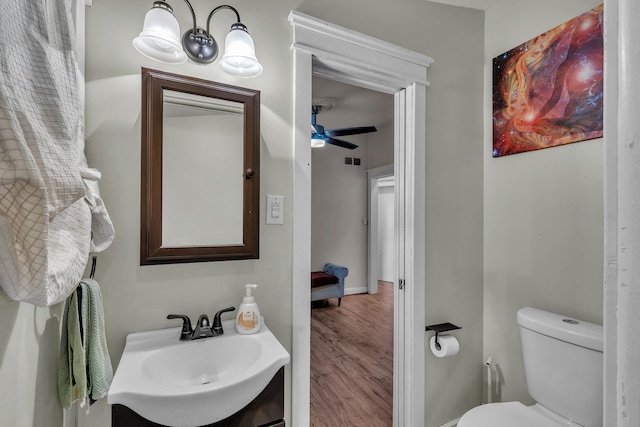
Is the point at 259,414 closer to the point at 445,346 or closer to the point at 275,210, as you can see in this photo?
the point at 275,210

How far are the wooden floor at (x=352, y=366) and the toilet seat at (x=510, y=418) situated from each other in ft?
2.49

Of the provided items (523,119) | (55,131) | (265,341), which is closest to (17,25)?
(55,131)

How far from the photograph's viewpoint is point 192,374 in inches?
41.7

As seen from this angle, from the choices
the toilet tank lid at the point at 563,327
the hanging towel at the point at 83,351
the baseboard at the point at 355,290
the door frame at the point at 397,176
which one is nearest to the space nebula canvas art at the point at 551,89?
the door frame at the point at 397,176

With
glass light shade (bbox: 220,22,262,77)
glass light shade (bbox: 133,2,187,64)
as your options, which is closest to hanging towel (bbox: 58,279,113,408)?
glass light shade (bbox: 133,2,187,64)

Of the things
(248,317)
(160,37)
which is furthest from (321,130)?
(248,317)

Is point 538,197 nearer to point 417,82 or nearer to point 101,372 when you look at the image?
point 417,82

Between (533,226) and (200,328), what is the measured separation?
1.71 meters

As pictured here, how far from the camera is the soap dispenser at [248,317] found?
3.73 ft

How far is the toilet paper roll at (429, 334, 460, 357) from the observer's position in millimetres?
1620

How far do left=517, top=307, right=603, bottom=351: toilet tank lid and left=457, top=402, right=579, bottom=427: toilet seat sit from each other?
1.15 feet

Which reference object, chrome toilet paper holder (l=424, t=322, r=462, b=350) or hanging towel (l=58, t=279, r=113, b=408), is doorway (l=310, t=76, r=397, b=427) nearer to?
chrome toilet paper holder (l=424, t=322, r=462, b=350)

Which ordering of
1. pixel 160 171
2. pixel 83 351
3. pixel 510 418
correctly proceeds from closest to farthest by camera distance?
pixel 83 351 → pixel 160 171 → pixel 510 418

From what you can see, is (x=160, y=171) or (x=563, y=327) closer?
(x=160, y=171)
